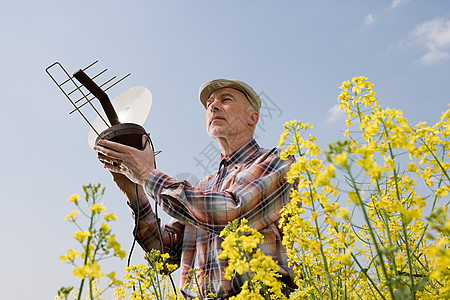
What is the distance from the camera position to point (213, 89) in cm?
332

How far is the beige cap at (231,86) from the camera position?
3.21 meters

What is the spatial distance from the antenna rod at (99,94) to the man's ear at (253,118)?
3.75ft

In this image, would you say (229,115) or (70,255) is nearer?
(70,255)

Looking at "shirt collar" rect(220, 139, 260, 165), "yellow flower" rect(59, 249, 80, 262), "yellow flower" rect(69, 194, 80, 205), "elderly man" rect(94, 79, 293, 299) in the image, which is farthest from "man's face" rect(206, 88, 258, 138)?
"yellow flower" rect(59, 249, 80, 262)

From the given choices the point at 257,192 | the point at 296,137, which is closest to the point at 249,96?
the point at 257,192

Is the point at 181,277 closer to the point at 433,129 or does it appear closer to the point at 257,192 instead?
the point at 257,192

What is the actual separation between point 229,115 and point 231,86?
0.30 meters

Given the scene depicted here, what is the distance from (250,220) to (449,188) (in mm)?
1072

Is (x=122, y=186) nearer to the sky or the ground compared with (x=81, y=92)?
nearer to the ground

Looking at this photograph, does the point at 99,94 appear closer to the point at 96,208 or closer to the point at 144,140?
the point at 144,140

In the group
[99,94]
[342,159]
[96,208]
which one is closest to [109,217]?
[96,208]

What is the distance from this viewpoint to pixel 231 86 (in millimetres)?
3236

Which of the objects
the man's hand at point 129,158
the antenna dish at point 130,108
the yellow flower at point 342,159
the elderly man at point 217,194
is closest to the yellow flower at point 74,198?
the yellow flower at point 342,159

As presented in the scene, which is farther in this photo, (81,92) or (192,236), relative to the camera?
(192,236)
